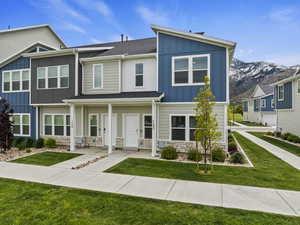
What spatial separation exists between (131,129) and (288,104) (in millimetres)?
15081

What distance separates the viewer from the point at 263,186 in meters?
5.78

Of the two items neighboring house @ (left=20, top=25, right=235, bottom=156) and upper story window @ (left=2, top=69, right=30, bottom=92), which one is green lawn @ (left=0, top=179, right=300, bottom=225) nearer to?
neighboring house @ (left=20, top=25, right=235, bottom=156)

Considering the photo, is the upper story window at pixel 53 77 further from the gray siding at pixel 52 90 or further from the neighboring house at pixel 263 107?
the neighboring house at pixel 263 107

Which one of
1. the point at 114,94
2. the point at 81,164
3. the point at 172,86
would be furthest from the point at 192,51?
the point at 81,164

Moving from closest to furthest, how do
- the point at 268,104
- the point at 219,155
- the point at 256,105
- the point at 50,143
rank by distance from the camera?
the point at 219,155 < the point at 50,143 < the point at 268,104 < the point at 256,105

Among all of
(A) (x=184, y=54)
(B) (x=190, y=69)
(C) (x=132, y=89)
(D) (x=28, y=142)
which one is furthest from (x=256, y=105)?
(D) (x=28, y=142)

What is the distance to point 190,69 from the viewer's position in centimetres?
990

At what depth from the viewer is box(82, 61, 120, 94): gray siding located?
11477 mm

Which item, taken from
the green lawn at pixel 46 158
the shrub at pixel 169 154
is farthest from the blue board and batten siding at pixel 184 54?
the green lawn at pixel 46 158

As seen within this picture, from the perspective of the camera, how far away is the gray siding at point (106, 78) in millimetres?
11477

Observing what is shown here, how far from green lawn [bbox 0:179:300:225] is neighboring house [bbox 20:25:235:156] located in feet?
17.4

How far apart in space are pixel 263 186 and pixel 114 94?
8.93m

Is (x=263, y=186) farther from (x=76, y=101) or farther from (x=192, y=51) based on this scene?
(x=76, y=101)

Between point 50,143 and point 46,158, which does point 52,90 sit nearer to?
point 50,143
